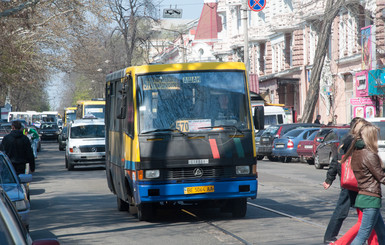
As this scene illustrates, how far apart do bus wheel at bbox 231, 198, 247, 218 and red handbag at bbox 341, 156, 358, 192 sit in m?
4.52

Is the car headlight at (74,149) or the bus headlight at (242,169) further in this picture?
the car headlight at (74,149)

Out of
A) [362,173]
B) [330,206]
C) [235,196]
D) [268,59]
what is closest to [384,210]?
[330,206]

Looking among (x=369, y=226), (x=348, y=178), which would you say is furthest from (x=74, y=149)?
(x=369, y=226)

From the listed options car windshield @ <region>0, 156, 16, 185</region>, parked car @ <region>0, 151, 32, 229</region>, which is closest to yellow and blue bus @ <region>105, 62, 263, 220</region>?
parked car @ <region>0, 151, 32, 229</region>

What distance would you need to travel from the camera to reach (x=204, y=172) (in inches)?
456

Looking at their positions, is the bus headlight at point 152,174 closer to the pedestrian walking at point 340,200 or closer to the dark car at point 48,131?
the pedestrian walking at point 340,200

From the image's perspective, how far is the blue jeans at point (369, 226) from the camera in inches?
296

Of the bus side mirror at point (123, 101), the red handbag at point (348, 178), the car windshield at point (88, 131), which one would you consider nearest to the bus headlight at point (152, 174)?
the bus side mirror at point (123, 101)

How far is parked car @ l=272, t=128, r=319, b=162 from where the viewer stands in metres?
30.9

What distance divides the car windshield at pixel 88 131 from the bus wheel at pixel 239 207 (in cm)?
1634

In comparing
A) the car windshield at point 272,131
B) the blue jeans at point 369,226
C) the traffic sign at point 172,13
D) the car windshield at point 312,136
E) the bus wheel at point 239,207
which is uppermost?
the traffic sign at point 172,13

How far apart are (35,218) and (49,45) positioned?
30111 mm

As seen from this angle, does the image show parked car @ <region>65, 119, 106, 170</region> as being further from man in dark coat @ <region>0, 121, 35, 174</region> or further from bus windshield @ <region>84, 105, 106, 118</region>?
bus windshield @ <region>84, 105, 106, 118</region>

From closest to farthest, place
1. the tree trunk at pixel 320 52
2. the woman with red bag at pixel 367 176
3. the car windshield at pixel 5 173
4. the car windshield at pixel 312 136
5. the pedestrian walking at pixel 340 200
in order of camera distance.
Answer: the woman with red bag at pixel 367 176, the pedestrian walking at pixel 340 200, the car windshield at pixel 5 173, the car windshield at pixel 312 136, the tree trunk at pixel 320 52
